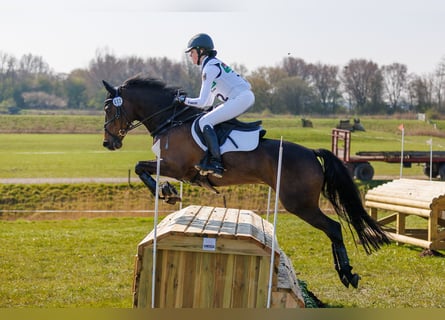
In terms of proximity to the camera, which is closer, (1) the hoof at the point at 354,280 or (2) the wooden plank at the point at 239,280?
(2) the wooden plank at the point at 239,280

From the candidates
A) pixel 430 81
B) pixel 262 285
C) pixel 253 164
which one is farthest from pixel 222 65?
pixel 430 81

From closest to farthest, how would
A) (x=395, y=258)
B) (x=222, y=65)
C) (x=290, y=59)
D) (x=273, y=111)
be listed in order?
(x=222, y=65) < (x=395, y=258) < (x=273, y=111) < (x=290, y=59)

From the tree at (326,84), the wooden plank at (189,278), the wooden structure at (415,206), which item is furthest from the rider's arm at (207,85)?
the tree at (326,84)

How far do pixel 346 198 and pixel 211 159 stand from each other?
1.47 metres

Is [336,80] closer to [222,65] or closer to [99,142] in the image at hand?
[99,142]

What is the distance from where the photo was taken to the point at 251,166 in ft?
20.5

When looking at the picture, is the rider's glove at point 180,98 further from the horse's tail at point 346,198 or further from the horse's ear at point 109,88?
the horse's tail at point 346,198

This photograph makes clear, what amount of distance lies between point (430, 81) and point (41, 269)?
95.0 ft

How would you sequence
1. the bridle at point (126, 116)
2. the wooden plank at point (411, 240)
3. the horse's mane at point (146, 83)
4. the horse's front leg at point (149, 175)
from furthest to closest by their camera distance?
the wooden plank at point (411, 240) < the horse's mane at point (146, 83) < the bridle at point (126, 116) < the horse's front leg at point (149, 175)

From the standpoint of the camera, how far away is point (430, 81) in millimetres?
33438

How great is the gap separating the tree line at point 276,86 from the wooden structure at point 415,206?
15681 millimetres

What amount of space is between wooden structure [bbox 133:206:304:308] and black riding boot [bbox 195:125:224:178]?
1.03 m

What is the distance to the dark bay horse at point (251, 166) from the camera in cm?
622

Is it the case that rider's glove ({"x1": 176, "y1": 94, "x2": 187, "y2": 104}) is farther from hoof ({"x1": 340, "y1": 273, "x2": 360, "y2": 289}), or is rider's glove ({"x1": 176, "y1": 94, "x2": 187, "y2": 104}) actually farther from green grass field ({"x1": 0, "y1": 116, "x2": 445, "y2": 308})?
hoof ({"x1": 340, "y1": 273, "x2": 360, "y2": 289})
